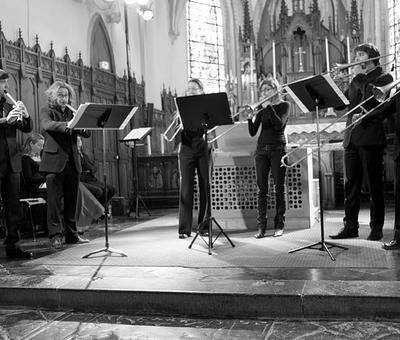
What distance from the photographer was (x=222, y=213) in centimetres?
584

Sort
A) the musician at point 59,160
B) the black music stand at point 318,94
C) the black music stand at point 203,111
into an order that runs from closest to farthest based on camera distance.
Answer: the black music stand at point 318,94
the black music stand at point 203,111
the musician at point 59,160

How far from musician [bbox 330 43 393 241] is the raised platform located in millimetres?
365

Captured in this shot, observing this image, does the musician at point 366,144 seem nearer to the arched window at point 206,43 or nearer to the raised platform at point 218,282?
the raised platform at point 218,282

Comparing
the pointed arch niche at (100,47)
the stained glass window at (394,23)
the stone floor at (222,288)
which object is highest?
the stained glass window at (394,23)

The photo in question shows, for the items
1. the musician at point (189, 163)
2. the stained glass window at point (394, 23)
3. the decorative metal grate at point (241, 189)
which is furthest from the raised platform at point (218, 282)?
the stained glass window at point (394, 23)

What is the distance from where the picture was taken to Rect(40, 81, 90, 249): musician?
15.7 feet

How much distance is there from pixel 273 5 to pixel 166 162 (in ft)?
22.3

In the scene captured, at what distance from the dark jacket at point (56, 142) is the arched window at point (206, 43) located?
949 cm

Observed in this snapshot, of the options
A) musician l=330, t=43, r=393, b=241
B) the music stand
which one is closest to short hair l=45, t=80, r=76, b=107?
the music stand

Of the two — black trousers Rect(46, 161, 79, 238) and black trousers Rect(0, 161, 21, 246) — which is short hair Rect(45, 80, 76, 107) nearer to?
black trousers Rect(46, 161, 79, 238)

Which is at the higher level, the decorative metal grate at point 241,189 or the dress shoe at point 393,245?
→ the decorative metal grate at point 241,189

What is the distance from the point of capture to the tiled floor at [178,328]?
2.51 metres

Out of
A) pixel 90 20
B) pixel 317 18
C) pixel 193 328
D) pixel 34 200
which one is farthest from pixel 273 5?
pixel 193 328

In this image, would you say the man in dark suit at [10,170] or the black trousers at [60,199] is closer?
the man in dark suit at [10,170]
